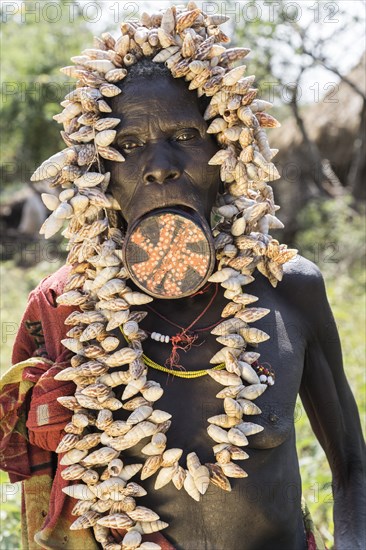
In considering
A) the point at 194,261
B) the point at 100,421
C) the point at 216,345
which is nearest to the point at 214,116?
the point at 194,261

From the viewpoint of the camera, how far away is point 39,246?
41.7ft

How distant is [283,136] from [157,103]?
1121cm

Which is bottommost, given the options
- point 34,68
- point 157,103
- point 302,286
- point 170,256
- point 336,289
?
point 336,289

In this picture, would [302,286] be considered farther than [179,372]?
Yes

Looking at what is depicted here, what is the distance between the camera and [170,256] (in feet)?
7.03

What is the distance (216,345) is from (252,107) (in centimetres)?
66

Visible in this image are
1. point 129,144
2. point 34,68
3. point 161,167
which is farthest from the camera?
point 34,68

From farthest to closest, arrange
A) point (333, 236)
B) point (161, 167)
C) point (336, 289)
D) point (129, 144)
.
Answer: point (333, 236)
point (336, 289)
point (129, 144)
point (161, 167)

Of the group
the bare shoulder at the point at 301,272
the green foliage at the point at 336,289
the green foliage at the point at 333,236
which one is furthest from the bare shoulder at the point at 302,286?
the green foliage at the point at 333,236

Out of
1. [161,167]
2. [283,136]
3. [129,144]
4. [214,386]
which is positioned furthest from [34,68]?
[214,386]

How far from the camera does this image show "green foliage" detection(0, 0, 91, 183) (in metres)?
12.6

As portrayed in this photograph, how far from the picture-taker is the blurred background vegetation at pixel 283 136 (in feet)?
27.9

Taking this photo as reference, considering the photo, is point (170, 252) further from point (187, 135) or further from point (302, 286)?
point (302, 286)

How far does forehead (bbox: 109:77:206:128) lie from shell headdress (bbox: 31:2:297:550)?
3 cm
